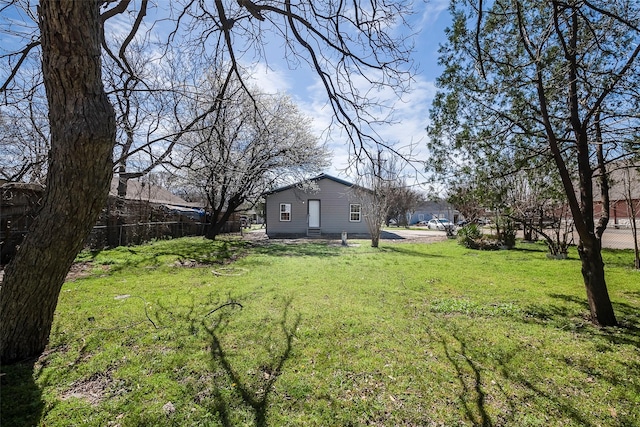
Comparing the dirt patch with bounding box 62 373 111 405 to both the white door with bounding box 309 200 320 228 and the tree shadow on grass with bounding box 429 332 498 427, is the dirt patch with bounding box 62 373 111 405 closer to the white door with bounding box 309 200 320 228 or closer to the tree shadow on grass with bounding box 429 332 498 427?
the tree shadow on grass with bounding box 429 332 498 427

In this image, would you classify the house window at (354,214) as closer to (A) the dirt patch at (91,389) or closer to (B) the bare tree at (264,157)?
(B) the bare tree at (264,157)

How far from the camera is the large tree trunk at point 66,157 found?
6.79 feet

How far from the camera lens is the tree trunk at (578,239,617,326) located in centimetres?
388

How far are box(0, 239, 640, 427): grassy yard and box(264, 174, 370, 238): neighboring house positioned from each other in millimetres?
14079

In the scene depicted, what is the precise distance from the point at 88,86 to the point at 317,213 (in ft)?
58.9

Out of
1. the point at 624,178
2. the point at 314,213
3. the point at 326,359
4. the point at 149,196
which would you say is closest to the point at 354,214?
the point at 314,213

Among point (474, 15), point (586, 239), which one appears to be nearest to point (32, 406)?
point (586, 239)

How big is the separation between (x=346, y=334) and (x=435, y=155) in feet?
10.9

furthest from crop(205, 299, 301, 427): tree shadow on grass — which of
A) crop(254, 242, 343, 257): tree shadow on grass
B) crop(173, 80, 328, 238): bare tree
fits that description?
crop(173, 80, 328, 238): bare tree

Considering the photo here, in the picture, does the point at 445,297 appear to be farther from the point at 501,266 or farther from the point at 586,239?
the point at 501,266

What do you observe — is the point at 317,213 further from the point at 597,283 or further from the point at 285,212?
the point at 597,283

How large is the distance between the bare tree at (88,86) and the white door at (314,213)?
15952 mm

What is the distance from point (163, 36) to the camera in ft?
13.9

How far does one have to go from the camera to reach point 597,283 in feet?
12.8
